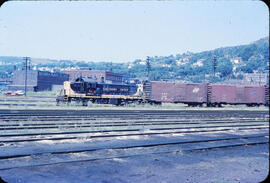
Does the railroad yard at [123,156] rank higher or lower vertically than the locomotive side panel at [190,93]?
lower

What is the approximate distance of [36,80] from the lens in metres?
81.8

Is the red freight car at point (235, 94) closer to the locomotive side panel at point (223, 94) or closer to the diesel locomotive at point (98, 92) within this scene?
the locomotive side panel at point (223, 94)

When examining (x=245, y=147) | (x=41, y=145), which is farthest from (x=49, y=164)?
(x=245, y=147)

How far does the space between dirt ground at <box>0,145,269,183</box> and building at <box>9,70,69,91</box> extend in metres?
78.3

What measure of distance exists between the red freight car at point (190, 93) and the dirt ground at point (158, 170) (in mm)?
26325

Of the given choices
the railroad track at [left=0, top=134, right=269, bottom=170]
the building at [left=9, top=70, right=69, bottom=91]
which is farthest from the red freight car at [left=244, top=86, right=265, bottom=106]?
the building at [left=9, top=70, right=69, bottom=91]

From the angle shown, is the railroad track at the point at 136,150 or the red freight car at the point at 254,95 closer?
the railroad track at the point at 136,150

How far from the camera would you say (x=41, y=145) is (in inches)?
416

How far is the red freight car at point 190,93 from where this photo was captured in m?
36.3

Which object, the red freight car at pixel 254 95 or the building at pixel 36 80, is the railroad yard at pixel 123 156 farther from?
the building at pixel 36 80

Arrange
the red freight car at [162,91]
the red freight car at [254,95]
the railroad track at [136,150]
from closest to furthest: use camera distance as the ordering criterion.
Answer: the railroad track at [136,150]
the red freight car at [162,91]
the red freight car at [254,95]

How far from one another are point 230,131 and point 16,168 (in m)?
12.9

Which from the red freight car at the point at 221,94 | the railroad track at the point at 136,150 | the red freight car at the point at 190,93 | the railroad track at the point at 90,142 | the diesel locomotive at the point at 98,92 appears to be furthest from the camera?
the red freight car at the point at 221,94

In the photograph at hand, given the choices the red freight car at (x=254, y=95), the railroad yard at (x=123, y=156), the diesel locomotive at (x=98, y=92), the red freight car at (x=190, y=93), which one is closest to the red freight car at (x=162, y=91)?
the red freight car at (x=190, y=93)
